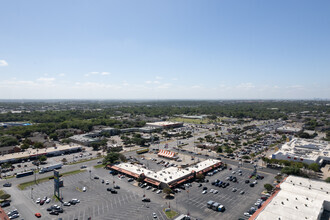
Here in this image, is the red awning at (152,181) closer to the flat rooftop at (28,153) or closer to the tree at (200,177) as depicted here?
the tree at (200,177)

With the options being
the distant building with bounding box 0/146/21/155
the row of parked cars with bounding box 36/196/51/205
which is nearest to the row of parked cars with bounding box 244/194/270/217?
the row of parked cars with bounding box 36/196/51/205

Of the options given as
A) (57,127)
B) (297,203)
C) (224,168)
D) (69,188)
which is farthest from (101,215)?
(57,127)

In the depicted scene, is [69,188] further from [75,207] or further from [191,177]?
[191,177]

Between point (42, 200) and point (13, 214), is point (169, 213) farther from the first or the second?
point (13, 214)

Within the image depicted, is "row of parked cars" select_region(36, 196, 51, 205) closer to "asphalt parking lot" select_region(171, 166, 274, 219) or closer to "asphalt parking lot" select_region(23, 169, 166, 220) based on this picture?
"asphalt parking lot" select_region(23, 169, 166, 220)

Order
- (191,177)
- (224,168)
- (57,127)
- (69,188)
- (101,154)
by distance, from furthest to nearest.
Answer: (57,127)
(101,154)
(224,168)
(191,177)
(69,188)

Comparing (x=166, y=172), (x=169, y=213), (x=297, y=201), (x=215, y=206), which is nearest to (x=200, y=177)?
(x=166, y=172)

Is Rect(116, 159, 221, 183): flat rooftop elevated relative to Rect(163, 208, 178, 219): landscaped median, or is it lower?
elevated
